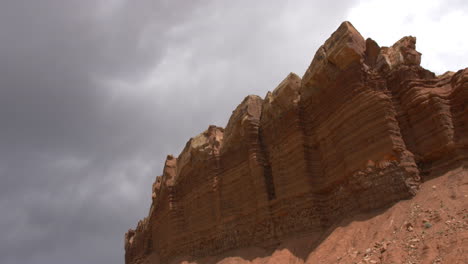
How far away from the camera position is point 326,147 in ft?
62.3

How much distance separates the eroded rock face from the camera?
15047 mm

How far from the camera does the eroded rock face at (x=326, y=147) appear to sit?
1505 cm

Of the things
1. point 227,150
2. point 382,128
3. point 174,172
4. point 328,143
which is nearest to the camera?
point 382,128

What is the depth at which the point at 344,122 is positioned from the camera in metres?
17.4

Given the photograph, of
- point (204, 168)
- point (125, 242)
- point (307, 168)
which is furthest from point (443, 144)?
point (125, 242)

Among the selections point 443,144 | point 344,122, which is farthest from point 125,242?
point 443,144

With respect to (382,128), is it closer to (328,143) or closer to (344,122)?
(344,122)

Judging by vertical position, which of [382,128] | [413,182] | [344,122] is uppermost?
[344,122]

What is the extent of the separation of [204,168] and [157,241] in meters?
10.2

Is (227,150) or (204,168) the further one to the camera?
(204,168)

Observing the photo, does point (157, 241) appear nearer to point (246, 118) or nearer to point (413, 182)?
point (246, 118)

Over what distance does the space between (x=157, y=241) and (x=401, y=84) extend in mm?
24290

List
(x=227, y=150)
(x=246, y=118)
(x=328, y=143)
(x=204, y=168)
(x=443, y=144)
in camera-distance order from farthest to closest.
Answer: (x=204, y=168) → (x=227, y=150) → (x=246, y=118) → (x=328, y=143) → (x=443, y=144)

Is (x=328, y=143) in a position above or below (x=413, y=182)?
above
